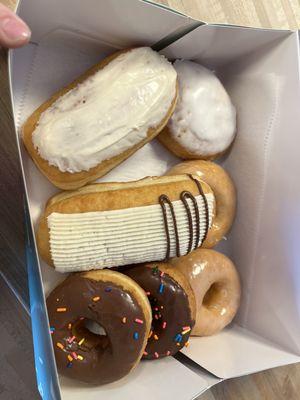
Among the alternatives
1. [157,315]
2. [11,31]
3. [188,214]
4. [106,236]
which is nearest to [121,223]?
[106,236]

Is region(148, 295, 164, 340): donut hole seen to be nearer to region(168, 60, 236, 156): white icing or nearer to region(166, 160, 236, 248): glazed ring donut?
region(166, 160, 236, 248): glazed ring donut

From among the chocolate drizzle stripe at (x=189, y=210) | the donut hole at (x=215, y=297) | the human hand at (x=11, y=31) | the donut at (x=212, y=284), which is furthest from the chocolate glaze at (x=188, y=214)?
the human hand at (x=11, y=31)

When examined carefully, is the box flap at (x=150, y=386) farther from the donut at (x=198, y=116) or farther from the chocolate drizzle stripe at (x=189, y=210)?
the donut at (x=198, y=116)

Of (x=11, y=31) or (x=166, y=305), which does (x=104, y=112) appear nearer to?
(x=11, y=31)

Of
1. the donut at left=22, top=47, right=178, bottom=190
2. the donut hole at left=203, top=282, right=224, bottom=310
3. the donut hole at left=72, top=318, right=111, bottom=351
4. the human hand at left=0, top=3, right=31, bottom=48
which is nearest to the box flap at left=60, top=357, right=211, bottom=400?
the donut hole at left=72, top=318, right=111, bottom=351

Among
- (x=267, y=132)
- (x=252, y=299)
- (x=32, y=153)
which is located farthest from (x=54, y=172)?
(x=252, y=299)

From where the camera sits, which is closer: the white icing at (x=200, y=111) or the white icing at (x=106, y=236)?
the white icing at (x=106, y=236)

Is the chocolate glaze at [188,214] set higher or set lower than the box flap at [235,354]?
higher
